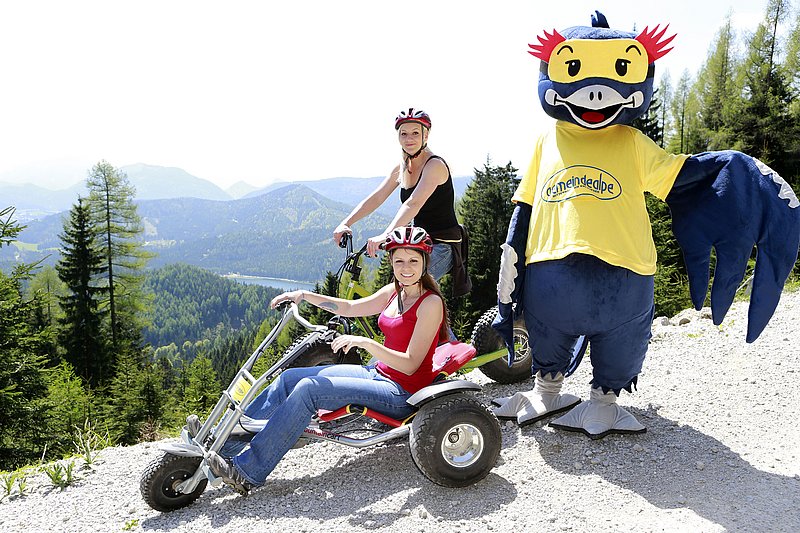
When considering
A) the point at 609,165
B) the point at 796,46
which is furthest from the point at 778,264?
the point at 796,46

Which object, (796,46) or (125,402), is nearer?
(125,402)

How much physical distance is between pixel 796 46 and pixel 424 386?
2562 centimetres

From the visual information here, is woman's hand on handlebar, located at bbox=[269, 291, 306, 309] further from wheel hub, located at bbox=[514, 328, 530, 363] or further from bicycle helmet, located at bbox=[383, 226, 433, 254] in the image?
wheel hub, located at bbox=[514, 328, 530, 363]

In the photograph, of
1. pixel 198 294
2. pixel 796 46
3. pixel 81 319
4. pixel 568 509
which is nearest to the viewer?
pixel 568 509

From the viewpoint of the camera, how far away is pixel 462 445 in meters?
3.42

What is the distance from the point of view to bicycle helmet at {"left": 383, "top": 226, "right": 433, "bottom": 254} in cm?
337

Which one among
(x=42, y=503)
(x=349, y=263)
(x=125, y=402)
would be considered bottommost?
(x=125, y=402)

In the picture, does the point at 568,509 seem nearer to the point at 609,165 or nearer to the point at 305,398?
the point at 305,398

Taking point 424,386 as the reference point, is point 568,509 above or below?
below

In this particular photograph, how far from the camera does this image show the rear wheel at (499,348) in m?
4.86

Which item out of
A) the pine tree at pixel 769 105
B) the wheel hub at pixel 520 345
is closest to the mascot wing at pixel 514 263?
the wheel hub at pixel 520 345

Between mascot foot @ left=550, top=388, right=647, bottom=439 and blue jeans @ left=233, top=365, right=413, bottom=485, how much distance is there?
1.20 meters

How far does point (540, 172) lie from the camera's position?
3754 millimetres

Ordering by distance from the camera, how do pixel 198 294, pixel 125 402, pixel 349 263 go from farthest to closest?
pixel 198 294 → pixel 125 402 → pixel 349 263
